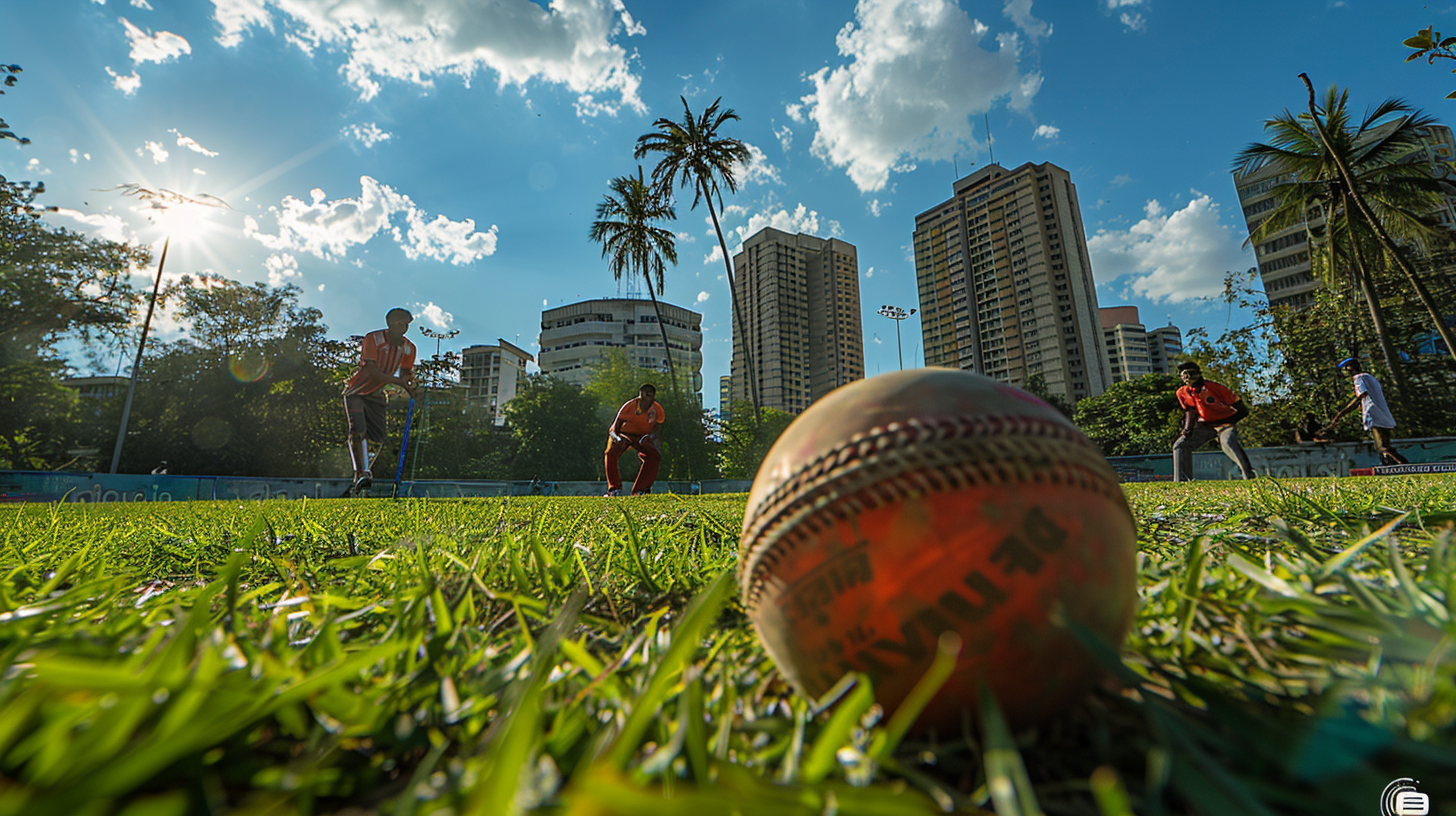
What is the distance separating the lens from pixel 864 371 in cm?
9775

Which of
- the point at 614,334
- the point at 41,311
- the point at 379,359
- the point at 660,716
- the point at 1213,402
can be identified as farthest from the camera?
the point at 614,334

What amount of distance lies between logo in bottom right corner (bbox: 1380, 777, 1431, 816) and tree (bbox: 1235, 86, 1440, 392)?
83.4 ft

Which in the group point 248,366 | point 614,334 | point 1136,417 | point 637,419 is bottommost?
point 637,419

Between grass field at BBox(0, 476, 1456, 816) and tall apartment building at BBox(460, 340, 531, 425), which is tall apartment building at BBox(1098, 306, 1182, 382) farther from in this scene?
grass field at BBox(0, 476, 1456, 816)

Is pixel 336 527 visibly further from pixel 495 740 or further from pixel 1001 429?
pixel 1001 429

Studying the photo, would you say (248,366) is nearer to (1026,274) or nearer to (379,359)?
(379,359)

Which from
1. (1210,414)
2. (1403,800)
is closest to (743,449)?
(1210,414)

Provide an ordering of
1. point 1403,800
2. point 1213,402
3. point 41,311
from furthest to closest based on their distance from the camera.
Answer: point 41,311 → point 1213,402 → point 1403,800

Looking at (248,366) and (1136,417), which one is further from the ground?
(248,366)

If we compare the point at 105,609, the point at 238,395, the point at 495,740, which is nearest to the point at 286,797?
the point at 495,740

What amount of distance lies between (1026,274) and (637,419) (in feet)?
247

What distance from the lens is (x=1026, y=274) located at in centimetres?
7262


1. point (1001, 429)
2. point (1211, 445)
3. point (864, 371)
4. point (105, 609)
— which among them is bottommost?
point (105, 609)

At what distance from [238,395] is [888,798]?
38565 mm
